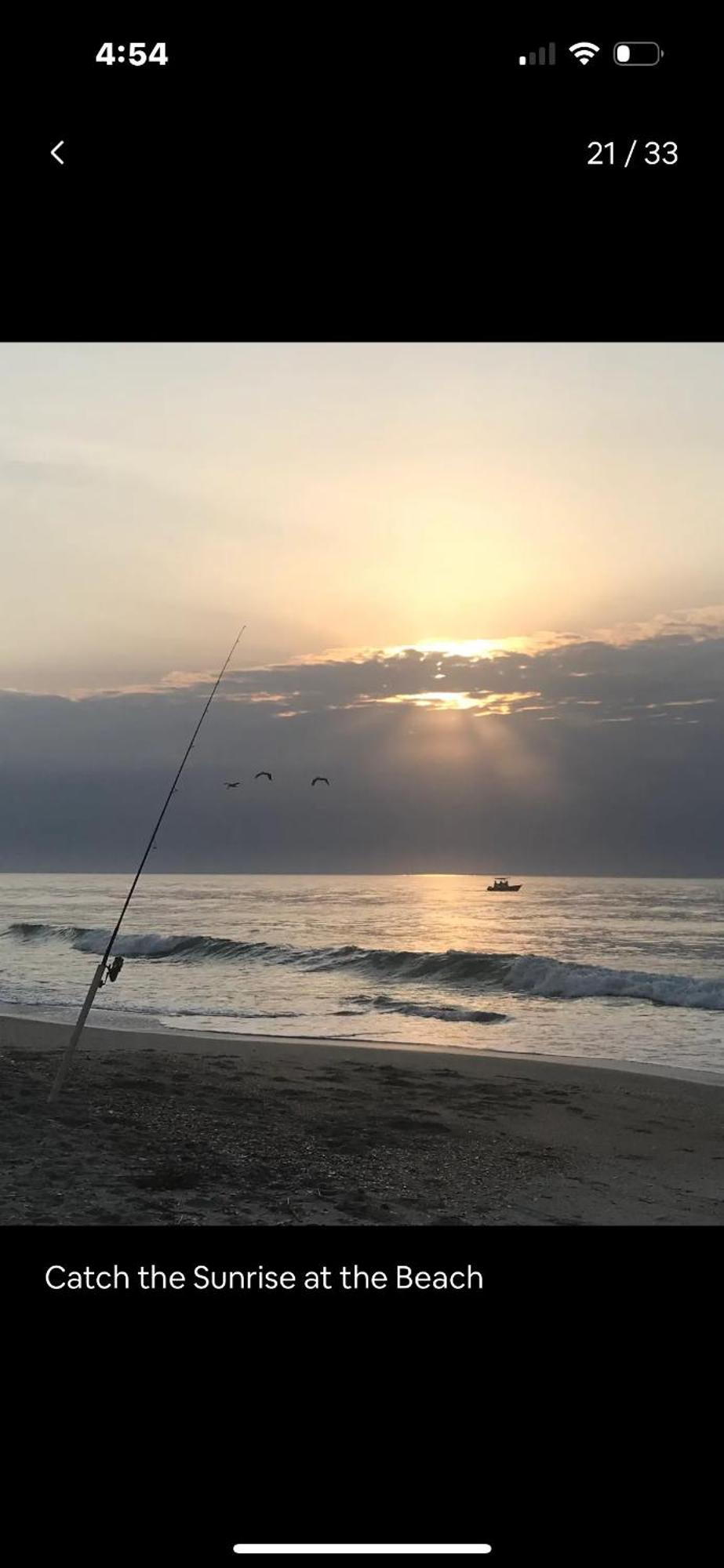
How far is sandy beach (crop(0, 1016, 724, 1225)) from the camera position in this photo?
4695 mm

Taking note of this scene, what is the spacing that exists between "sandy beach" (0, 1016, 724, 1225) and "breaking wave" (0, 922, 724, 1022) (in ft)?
25.4
